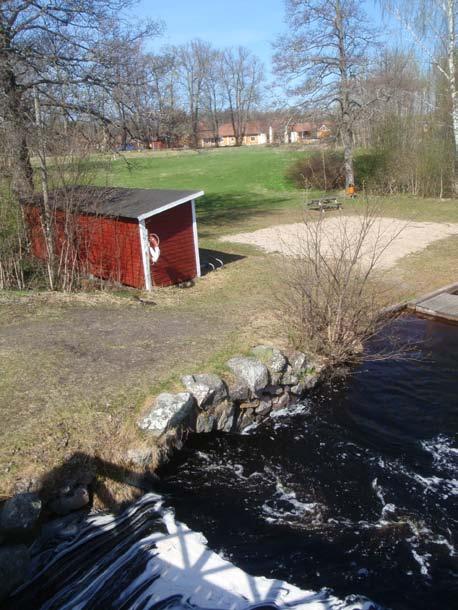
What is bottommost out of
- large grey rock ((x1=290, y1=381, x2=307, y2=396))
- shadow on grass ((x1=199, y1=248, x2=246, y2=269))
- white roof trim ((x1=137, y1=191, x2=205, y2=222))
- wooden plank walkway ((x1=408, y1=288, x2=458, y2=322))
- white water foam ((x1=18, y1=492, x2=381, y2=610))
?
white water foam ((x1=18, y1=492, x2=381, y2=610))

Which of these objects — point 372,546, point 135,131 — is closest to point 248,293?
point 372,546

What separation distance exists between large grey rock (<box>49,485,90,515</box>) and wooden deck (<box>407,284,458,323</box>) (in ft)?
23.3

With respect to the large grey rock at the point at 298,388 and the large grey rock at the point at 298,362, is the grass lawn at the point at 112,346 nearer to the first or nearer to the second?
the large grey rock at the point at 298,362

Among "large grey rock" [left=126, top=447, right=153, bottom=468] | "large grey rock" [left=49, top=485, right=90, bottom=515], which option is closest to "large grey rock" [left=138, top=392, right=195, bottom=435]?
"large grey rock" [left=126, top=447, right=153, bottom=468]

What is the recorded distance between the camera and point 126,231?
10.4 meters

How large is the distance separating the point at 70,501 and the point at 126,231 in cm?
661

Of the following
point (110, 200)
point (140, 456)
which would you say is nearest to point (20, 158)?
point (110, 200)

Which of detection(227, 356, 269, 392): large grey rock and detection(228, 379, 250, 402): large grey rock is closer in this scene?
detection(228, 379, 250, 402): large grey rock

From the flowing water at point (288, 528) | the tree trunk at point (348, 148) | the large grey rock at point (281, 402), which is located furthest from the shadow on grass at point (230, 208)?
the flowing water at point (288, 528)

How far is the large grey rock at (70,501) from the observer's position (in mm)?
4656

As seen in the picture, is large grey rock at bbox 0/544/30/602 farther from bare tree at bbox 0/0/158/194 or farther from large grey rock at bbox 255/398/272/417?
bare tree at bbox 0/0/158/194

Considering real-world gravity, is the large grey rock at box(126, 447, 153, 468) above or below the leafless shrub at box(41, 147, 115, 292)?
below

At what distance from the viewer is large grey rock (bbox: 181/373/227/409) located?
6039mm

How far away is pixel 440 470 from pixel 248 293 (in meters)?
5.74
